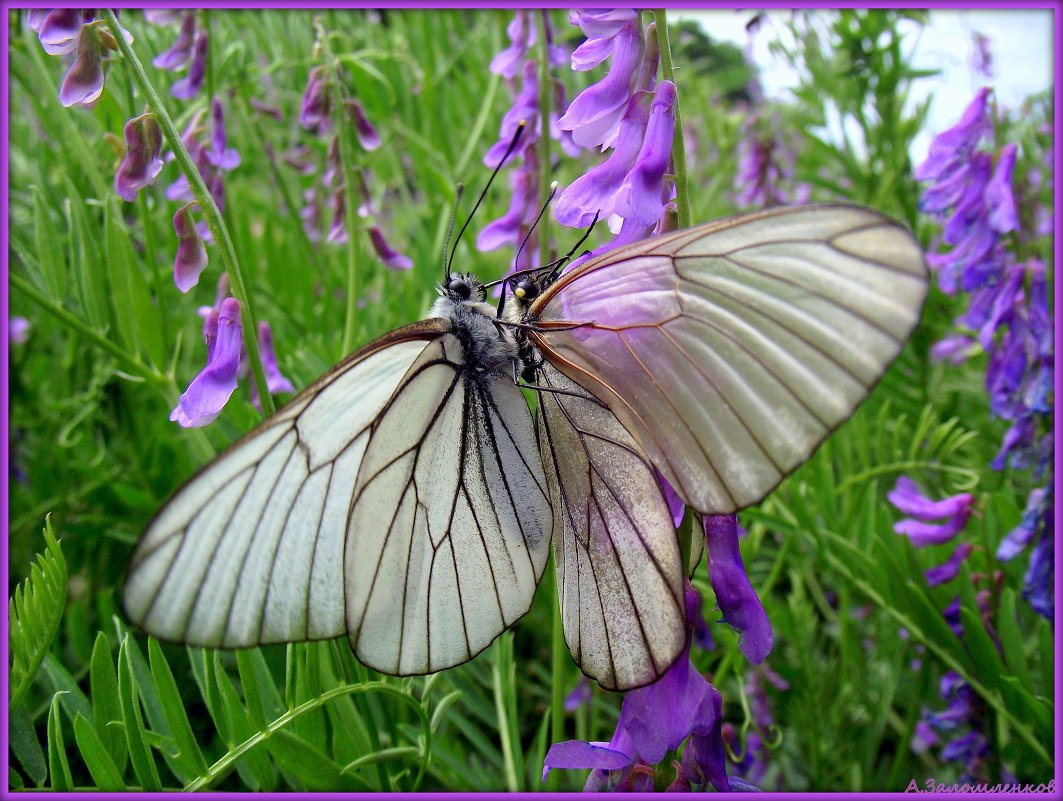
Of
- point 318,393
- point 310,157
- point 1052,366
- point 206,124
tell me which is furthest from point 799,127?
point 318,393

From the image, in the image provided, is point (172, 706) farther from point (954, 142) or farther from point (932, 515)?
point (954, 142)

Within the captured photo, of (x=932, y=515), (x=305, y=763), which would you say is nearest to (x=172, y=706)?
(x=305, y=763)

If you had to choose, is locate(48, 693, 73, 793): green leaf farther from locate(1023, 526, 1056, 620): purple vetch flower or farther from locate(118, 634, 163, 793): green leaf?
locate(1023, 526, 1056, 620): purple vetch flower

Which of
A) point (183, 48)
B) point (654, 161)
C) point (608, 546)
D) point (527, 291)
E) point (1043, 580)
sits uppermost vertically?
point (183, 48)

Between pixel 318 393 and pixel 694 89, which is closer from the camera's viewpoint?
pixel 318 393

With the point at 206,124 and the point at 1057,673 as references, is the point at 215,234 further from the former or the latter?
the point at 1057,673

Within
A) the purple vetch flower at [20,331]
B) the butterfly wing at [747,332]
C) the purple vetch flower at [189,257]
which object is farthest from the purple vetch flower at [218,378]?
the purple vetch flower at [20,331]
